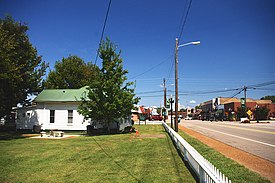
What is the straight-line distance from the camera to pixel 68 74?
44.3 m

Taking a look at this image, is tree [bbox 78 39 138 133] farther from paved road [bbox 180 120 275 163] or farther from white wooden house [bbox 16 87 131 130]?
paved road [bbox 180 120 275 163]

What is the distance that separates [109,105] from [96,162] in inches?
430

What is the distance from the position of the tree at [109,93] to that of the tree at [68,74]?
23.4m

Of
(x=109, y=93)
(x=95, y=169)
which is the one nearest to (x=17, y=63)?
(x=109, y=93)

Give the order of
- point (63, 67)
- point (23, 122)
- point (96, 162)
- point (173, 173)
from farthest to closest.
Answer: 1. point (63, 67)
2. point (23, 122)
3. point (96, 162)
4. point (173, 173)

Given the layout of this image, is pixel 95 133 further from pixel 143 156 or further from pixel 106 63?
pixel 143 156

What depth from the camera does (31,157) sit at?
9508mm

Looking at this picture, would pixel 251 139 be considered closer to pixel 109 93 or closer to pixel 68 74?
pixel 109 93

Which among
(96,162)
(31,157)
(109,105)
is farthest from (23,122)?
(96,162)

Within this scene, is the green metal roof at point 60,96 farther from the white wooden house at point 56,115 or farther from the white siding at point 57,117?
the white siding at point 57,117

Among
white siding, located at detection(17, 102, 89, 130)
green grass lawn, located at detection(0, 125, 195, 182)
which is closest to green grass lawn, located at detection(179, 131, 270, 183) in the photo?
green grass lawn, located at detection(0, 125, 195, 182)

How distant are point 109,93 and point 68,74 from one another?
27.7 meters

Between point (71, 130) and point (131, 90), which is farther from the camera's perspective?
point (71, 130)

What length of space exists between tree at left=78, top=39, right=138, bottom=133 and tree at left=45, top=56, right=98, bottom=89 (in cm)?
2344
